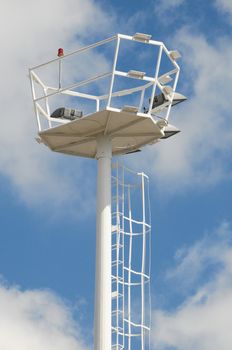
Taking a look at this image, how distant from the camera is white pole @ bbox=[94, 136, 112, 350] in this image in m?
34.6

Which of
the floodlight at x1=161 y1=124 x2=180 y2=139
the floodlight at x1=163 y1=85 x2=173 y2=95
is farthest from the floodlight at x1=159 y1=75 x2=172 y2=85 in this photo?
the floodlight at x1=161 y1=124 x2=180 y2=139

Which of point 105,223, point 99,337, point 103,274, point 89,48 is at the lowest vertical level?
point 99,337

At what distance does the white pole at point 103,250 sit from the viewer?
34562mm

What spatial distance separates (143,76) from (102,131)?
12.2 ft

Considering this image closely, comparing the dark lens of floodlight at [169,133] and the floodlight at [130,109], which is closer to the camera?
the floodlight at [130,109]

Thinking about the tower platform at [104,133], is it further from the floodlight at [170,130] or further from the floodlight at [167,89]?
the floodlight at [167,89]

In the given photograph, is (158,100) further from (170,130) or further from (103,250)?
(103,250)

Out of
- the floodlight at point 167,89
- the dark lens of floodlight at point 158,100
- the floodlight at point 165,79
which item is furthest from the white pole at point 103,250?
the floodlight at point 165,79

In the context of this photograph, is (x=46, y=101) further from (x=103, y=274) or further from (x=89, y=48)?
(x=103, y=274)

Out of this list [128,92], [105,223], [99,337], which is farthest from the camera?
[128,92]

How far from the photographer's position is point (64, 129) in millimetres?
→ 37625

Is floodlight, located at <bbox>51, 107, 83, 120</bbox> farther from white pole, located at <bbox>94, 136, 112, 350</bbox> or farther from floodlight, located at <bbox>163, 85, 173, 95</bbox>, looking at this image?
floodlight, located at <bbox>163, 85, 173, 95</bbox>

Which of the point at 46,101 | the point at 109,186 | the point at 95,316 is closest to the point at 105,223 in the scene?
the point at 109,186

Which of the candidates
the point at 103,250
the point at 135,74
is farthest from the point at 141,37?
the point at 103,250
